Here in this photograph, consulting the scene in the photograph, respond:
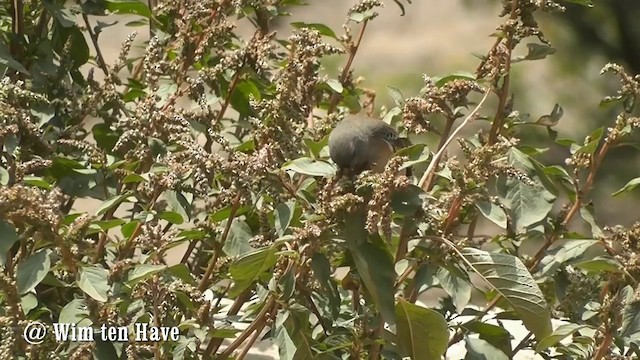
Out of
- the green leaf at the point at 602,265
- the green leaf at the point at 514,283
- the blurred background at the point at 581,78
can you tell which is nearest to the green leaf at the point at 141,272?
the green leaf at the point at 514,283

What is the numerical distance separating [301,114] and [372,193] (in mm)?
240

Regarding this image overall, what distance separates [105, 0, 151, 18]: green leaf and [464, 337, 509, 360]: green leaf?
917mm

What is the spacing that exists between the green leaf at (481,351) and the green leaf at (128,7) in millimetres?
917

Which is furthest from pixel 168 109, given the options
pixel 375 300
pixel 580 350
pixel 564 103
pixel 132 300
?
pixel 564 103

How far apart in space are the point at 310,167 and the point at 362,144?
0.64 feet

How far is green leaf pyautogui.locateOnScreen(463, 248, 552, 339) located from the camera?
151cm

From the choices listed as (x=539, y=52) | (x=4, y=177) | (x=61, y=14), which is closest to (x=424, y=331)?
(x=539, y=52)

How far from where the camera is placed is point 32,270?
4.63 feet

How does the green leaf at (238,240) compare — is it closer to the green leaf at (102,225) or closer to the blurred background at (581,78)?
the green leaf at (102,225)

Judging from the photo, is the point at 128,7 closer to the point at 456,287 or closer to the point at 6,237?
the point at 6,237

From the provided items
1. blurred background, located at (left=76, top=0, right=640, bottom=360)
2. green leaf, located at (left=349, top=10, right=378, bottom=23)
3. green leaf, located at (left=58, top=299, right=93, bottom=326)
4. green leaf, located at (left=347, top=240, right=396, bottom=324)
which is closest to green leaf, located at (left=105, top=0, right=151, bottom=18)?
green leaf, located at (left=349, top=10, right=378, bottom=23)

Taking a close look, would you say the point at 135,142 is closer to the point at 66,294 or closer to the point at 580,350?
the point at 66,294

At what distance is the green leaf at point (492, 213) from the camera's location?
5.19 feet

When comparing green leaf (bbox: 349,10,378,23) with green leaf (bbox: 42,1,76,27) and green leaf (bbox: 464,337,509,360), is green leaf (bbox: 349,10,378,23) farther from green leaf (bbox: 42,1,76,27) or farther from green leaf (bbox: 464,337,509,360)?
green leaf (bbox: 464,337,509,360)
